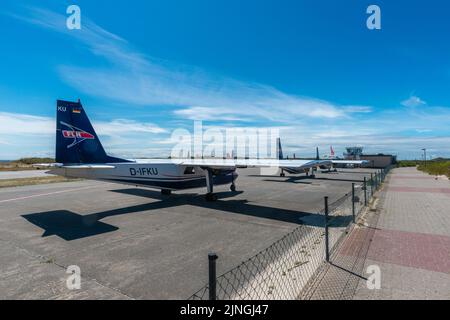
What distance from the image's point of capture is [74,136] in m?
13.1

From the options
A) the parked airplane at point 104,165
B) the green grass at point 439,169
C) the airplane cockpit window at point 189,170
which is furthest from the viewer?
the green grass at point 439,169

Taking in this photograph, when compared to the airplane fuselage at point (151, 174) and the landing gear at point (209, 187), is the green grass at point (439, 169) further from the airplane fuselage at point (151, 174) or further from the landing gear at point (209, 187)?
the airplane fuselage at point (151, 174)

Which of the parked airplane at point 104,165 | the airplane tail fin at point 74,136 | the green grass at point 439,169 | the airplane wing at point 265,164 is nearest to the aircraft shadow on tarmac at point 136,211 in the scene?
the parked airplane at point 104,165

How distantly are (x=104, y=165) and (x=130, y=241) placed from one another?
22.0 feet

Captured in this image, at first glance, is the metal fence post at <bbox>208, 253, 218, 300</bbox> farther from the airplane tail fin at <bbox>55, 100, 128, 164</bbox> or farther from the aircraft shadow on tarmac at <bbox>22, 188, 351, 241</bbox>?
the airplane tail fin at <bbox>55, 100, 128, 164</bbox>

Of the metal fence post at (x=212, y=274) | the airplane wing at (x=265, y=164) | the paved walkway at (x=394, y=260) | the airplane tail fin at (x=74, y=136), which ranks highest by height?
the airplane tail fin at (x=74, y=136)

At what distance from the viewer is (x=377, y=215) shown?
1148 centimetres

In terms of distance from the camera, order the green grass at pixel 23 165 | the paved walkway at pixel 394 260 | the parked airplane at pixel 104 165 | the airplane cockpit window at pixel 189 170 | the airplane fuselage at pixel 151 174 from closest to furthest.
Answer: the paved walkway at pixel 394 260
the parked airplane at pixel 104 165
the airplane fuselage at pixel 151 174
the airplane cockpit window at pixel 189 170
the green grass at pixel 23 165

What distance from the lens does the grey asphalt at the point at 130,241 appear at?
5.49m

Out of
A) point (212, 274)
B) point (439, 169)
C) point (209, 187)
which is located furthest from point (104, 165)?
point (439, 169)

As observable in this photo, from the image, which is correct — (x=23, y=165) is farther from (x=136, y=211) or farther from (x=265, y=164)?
(x=265, y=164)

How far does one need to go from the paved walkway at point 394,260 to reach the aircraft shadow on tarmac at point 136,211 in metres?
1.72

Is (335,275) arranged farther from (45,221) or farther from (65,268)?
(45,221)

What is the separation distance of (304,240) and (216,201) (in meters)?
8.26
